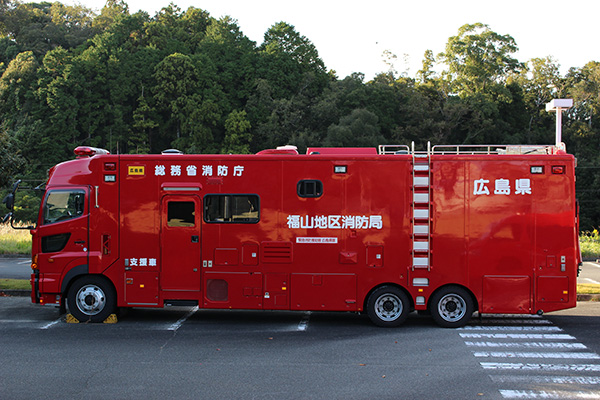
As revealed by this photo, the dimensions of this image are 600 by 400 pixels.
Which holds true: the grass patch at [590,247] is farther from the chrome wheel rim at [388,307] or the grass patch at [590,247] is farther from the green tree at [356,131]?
the green tree at [356,131]

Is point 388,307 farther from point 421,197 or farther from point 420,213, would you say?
point 421,197

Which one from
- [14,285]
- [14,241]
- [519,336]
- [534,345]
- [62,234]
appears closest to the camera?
[534,345]

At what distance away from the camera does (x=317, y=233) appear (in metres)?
Answer: 11.1

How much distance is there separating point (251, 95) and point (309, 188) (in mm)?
51333

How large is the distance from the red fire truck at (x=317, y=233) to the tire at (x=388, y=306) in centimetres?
3

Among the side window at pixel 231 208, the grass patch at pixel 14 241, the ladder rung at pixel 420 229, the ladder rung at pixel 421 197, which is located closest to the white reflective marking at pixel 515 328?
the ladder rung at pixel 420 229

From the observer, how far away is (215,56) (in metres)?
64.2

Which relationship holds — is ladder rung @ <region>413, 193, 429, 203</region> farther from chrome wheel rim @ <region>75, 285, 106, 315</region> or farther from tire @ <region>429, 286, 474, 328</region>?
chrome wheel rim @ <region>75, 285, 106, 315</region>

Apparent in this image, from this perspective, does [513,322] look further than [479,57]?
No

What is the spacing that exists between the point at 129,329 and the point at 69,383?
3261mm

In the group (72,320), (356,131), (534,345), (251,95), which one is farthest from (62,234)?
(251,95)

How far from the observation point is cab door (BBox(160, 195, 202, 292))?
11.3m

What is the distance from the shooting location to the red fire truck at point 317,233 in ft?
35.5

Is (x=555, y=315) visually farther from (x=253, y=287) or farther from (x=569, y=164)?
(x=253, y=287)
